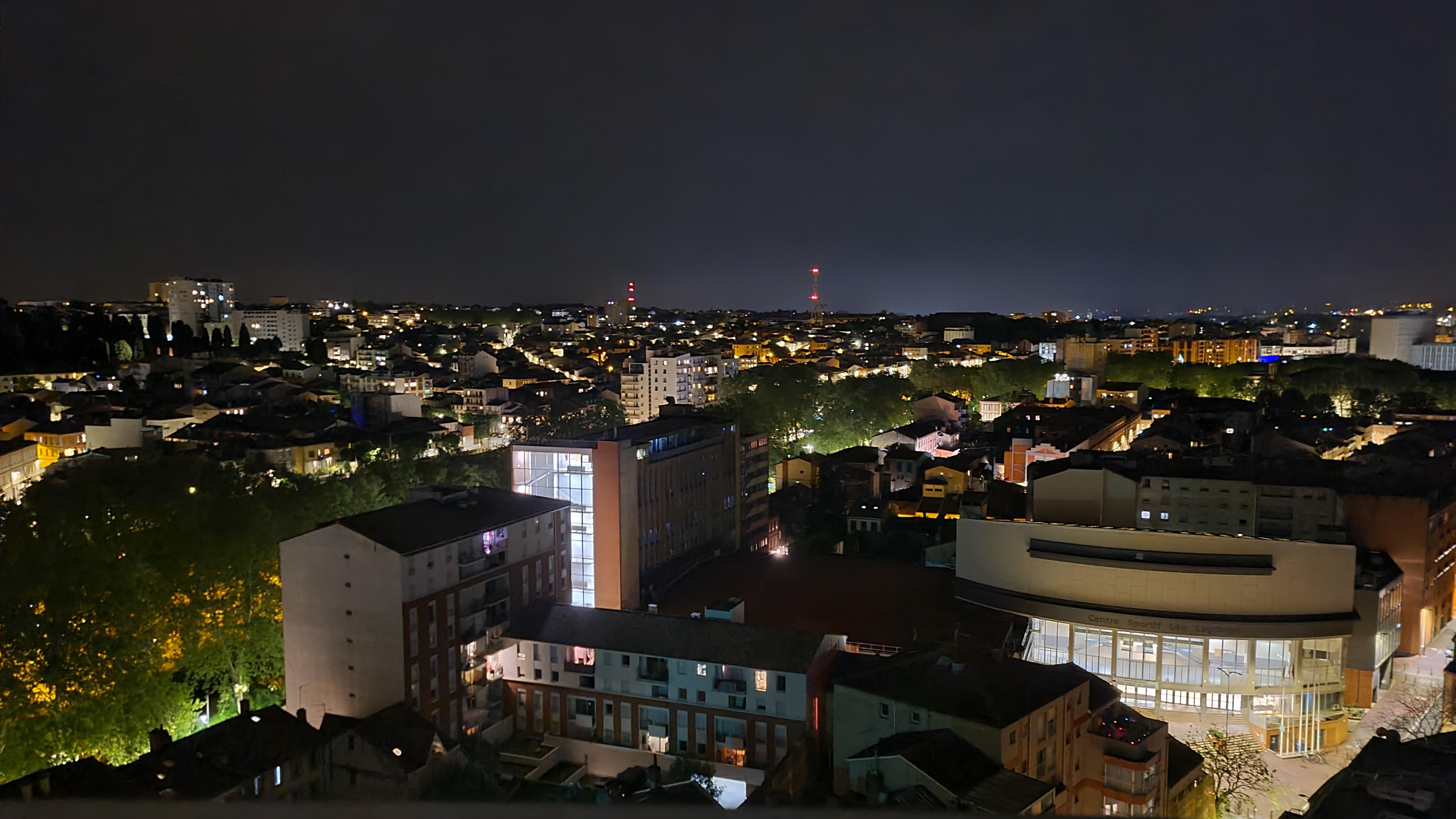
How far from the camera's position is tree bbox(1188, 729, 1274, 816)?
17.5ft

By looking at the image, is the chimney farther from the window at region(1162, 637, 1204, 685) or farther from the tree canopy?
the window at region(1162, 637, 1204, 685)

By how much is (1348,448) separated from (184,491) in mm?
13544

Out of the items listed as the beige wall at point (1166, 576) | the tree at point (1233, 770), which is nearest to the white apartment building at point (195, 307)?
the beige wall at point (1166, 576)

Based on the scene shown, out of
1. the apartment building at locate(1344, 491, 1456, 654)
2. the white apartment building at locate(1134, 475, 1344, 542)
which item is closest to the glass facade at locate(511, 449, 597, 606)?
the white apartment building at locate(1134, 475, 1344, 542)

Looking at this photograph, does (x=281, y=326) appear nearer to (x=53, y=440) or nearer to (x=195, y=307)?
(x=195, y=307)

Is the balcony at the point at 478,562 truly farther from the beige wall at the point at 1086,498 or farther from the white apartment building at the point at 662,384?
the white apartment building at the point at 662,384

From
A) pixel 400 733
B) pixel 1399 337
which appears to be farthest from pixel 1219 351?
pixel 400 733

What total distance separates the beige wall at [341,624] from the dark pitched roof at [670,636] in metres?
0.78

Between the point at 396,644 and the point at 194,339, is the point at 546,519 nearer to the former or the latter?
the point at 396,644

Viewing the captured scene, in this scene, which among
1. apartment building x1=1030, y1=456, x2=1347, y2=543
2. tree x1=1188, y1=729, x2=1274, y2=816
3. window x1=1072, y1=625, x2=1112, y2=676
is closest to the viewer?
tree x1=1188, y1=729, x2=1274, y2=816

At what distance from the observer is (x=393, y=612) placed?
5027 millimetres

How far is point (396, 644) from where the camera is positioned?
Answer: 16.5 feet

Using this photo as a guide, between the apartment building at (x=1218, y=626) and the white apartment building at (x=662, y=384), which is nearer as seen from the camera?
the apartment building at (x=1218, y=626)

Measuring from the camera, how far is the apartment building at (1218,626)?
23.1 feet
